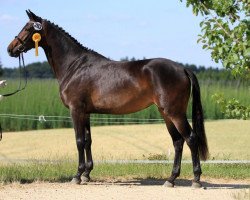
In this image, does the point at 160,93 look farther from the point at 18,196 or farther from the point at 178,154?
the point at 18,196

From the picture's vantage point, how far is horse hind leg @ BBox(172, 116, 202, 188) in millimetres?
8219

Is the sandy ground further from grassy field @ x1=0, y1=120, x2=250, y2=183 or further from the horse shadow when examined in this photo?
grassy field @ x1=0, y1=120, x2=250, y2=183

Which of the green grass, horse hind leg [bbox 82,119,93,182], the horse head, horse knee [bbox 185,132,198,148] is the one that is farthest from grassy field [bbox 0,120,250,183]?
the horse head

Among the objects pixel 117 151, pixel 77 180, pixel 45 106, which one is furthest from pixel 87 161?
pixel 45 106

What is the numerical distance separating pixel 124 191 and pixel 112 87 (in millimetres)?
1420

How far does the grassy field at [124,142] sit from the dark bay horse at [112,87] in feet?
A: 18.0

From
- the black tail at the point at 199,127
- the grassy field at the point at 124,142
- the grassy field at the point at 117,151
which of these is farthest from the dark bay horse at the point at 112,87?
the grassy field at the point at 124,142

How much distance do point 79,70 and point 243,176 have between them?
2894 millimetres

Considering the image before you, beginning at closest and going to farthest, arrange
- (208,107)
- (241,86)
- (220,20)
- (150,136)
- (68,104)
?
1. (220,20)
2. (68,104)
3. (150,136)
4. (208,107)
5. (241,86)

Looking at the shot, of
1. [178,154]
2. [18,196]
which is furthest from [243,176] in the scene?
[18,196]

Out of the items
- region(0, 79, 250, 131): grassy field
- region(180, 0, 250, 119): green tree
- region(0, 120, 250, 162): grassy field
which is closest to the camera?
region(180, 0, 250, 119): green tree

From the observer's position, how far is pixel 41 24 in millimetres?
9031

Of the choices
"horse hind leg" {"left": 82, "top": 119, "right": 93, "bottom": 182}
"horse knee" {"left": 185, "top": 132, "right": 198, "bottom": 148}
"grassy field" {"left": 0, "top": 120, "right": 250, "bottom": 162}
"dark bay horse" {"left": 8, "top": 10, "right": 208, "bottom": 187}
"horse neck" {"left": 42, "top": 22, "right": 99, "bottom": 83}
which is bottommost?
"grassy field" {"left": 0, "top": 120, "right": 250, "bottom": 162}

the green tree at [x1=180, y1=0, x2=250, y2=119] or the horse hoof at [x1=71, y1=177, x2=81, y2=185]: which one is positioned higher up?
the green tree at [x1=180, y1=0, x2=250, y2=119]
